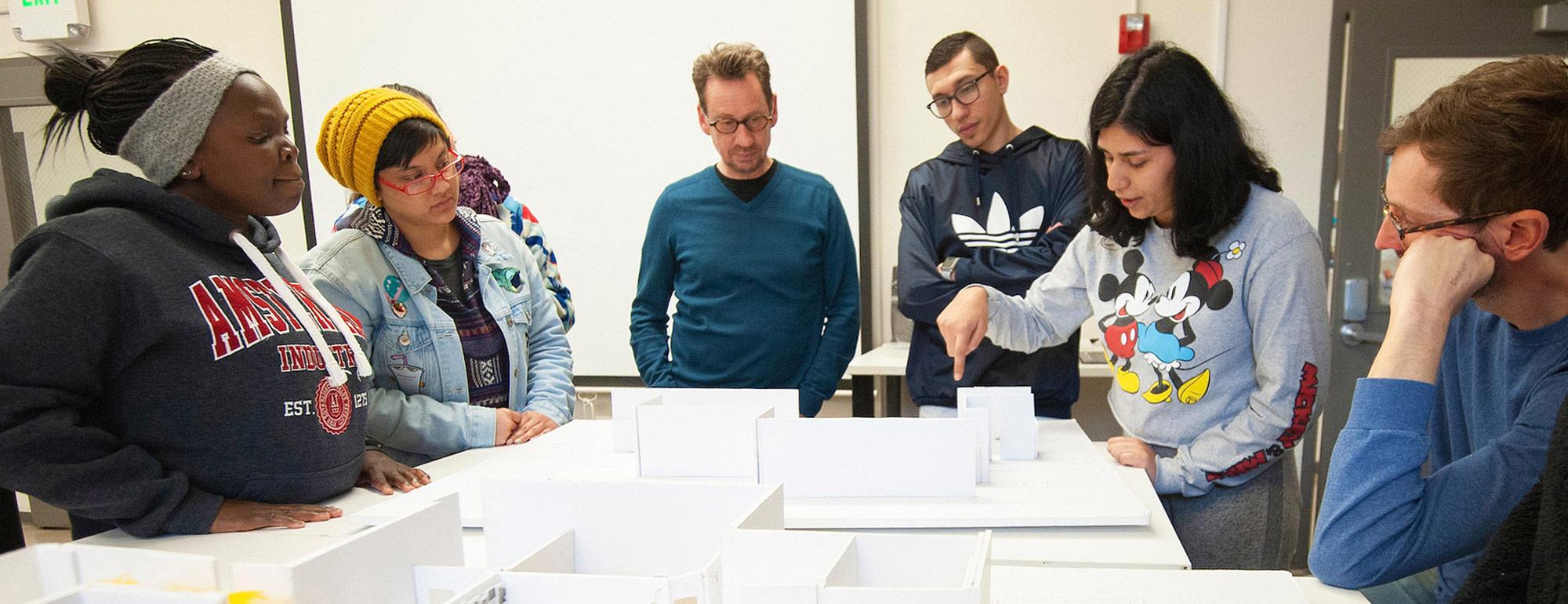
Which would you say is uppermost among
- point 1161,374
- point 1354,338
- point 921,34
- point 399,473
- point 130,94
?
point 921,34

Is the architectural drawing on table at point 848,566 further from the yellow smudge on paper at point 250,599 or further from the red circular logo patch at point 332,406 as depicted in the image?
the red circular logo patch at point 332,406

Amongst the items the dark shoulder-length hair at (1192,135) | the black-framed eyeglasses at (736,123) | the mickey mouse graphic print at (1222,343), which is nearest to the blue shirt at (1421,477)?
the mickey mouse graphic print at (1222,343)

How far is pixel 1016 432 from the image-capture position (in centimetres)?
157

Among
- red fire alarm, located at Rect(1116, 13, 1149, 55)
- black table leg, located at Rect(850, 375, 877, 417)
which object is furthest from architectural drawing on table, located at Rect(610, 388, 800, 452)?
red fire alarm, located at Rect(1116, 13, 1149, 55)

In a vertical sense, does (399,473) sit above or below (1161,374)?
below

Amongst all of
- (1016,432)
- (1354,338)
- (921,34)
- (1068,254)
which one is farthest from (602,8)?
(1354,338)

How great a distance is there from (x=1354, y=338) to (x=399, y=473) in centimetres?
319

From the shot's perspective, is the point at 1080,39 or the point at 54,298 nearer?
the point at 54,298

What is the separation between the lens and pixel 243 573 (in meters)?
0.76

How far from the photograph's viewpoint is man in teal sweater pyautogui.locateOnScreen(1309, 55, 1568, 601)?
1.01 metres

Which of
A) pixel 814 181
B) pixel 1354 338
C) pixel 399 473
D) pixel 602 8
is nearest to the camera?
pixel 399 473

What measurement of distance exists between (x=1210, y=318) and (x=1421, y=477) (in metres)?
0.47

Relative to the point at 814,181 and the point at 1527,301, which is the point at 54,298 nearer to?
the point at 814,181

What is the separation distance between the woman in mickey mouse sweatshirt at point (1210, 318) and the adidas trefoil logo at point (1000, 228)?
543 mm
